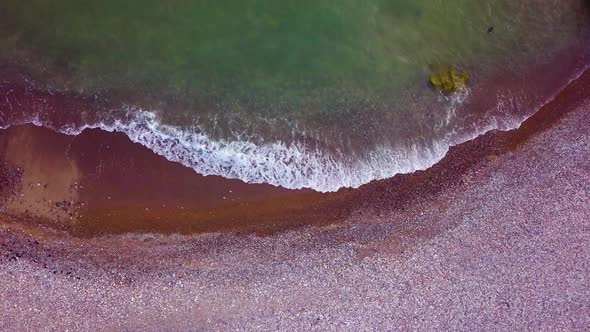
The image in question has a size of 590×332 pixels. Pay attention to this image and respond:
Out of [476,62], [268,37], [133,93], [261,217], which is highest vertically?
[268,37]

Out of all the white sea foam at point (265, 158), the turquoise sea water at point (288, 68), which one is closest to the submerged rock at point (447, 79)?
the turquoise sea water at point (288, 68)

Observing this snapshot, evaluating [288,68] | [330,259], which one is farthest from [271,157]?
[330,259]

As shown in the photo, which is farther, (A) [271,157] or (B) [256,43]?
(B) [256,43]

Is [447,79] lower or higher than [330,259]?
higher

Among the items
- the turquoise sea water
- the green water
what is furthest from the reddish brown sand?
the green water

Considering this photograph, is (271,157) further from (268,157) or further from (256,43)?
(256,43)

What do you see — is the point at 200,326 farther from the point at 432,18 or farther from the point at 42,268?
the point at 432,18

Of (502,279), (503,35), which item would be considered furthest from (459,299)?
(503,35)
